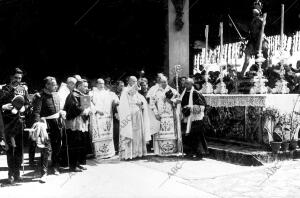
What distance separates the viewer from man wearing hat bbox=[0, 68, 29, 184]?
23.2ft

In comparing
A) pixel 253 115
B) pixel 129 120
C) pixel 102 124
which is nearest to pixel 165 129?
pixel 129 120

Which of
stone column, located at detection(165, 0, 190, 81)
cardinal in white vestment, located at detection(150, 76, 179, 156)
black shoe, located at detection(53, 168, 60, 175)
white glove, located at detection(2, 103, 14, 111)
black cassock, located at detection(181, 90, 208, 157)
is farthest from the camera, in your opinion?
stone column, located at detection(165, 0, 190, 81)

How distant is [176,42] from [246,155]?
512 cm

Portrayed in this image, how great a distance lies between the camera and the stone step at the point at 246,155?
8.84 metres

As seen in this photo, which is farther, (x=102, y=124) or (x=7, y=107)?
→ (x=102, y=124)

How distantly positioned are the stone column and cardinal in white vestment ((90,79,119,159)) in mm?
3512

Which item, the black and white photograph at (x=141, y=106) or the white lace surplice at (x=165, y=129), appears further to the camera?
the white lace surplice at (x=165, y=129)

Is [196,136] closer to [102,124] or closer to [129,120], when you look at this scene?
[129,120]

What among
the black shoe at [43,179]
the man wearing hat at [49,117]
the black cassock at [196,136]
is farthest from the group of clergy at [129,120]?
the black shoe at [43,179]

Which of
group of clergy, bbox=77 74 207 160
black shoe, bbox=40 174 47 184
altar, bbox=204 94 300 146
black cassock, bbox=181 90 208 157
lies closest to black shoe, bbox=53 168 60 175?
black shoe, bbox=40 174 47 184

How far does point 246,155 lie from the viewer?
8.88 m

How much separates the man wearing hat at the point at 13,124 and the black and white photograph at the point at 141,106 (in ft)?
0.06

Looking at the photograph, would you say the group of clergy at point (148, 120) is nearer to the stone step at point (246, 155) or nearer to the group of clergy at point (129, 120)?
the group of clergy at point (129, 120)

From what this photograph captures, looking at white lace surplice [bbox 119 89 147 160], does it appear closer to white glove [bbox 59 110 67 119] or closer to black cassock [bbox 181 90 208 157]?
black cassock [bbox 181 90 208 157]
